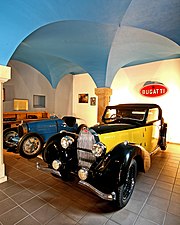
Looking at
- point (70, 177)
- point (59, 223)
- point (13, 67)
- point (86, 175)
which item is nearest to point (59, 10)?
point (86, 175)

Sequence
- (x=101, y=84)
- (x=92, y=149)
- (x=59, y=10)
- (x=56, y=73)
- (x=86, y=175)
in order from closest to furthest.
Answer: (x=86, y=175), (x=92, y=149), (x=59, y=10), (x=101, y=84), (x=56, y=73)

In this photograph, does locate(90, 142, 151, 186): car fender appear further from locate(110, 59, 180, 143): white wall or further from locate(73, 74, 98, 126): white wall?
locate(73, 74, 98, 126): white wall

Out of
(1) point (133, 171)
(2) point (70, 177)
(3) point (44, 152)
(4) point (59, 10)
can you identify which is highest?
(4) point (59, 10)

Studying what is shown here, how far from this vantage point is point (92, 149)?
2.12 meters

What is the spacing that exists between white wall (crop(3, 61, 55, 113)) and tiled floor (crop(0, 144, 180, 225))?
4340 mm

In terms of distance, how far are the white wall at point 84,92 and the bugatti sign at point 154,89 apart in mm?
2842

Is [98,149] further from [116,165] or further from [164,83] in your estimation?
[164,83]

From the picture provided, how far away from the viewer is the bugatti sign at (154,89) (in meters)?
5.87

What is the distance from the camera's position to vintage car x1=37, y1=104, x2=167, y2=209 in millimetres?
1793

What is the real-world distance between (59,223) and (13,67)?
653cm

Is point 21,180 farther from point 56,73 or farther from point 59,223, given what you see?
point 56,73

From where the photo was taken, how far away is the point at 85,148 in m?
2.24

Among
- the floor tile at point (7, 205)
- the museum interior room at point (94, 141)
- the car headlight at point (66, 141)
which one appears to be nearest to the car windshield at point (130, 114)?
the museum interior room at point (94, 141)

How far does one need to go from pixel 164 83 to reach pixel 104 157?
16.8 feet
